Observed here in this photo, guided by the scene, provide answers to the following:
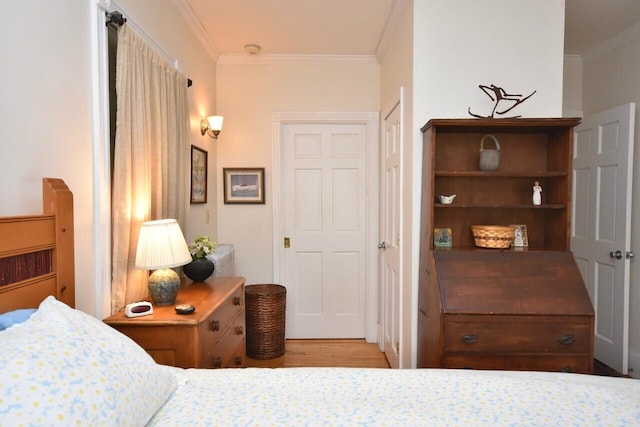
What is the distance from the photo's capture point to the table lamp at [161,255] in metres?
1.73

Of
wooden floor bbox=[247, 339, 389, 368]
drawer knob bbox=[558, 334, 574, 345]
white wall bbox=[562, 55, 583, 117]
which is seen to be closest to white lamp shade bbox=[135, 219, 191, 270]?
wooden floor bbox=[247, 339, 389, 368]

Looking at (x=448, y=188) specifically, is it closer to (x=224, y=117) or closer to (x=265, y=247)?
(x=265, y=247)

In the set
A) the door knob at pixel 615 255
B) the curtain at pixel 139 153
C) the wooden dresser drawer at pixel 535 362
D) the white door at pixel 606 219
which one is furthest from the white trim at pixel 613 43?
the curtain at pixel 139 153

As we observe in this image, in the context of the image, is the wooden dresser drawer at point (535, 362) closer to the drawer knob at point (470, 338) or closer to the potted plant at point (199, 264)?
the drawer knob at point (470, 338)

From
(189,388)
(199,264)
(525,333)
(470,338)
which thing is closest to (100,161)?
(199,264)

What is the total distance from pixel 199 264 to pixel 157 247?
0.61m

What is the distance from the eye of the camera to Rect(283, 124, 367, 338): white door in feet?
11.9

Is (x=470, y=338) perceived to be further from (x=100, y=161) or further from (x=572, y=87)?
(x=572, y=87)

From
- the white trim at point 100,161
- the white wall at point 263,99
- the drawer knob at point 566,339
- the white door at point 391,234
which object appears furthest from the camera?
the white wall at point 263,99

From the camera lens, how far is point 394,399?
3.70 feet

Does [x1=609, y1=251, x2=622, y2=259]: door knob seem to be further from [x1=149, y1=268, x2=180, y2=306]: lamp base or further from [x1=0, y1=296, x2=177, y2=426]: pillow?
[x1=0, y1=296, x2=177, y2=426]: pillow

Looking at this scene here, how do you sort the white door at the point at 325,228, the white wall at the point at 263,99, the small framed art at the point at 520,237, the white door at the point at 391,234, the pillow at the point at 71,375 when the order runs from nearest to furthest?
the pillow at the point at 71,375 → the small framed art at the point at 520,237 → the white door at the point at 391,234 → the white wall at the point at 263,99 → the white door at the point at 325,228

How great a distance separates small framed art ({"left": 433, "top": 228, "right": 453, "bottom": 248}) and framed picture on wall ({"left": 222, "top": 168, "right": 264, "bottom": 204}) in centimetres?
180

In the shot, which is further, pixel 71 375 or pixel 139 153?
pixel 139 153
